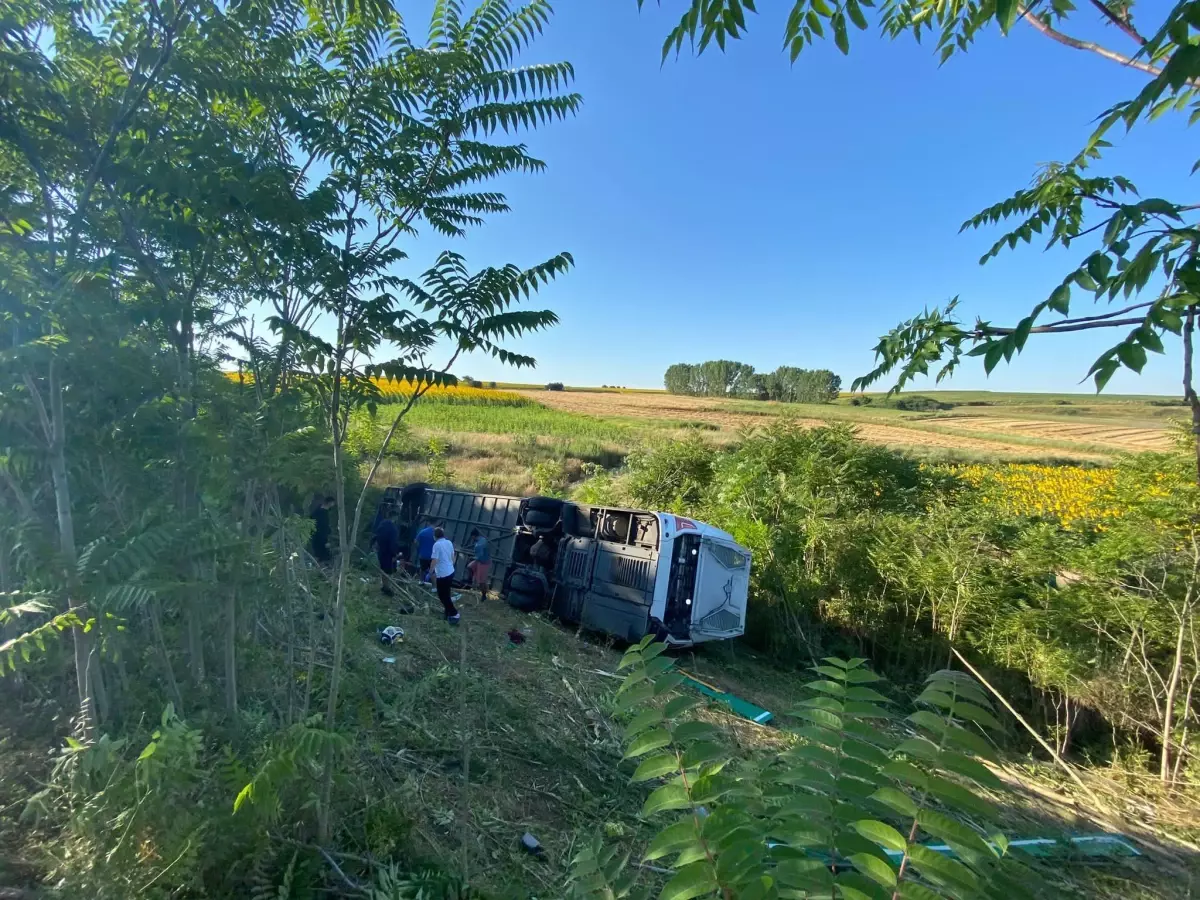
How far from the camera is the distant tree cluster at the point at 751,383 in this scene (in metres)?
62.1

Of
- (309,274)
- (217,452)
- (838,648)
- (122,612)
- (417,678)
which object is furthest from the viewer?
(838,648)

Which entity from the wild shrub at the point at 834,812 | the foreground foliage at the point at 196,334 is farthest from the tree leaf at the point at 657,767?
the foreground foliage at the point at 196,334

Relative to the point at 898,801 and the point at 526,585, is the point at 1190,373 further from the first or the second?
the point at 526,585

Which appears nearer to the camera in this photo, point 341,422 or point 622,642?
point 341,422

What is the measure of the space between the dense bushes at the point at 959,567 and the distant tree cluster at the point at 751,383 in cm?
4298

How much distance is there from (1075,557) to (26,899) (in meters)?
10.4

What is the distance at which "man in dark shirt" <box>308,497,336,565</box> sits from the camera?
877 centimetres

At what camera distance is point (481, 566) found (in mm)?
11047

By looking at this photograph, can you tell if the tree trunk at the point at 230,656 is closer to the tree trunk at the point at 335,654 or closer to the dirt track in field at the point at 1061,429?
the tree trunk at the point at 335,654

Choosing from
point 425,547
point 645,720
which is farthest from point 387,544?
point 645,720

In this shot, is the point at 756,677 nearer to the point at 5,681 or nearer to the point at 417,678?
the point at 417,678

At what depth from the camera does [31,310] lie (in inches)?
103

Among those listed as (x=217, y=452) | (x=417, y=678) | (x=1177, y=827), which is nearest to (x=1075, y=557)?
(x=1177, y=827)

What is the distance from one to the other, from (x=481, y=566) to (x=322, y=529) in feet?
9.65
